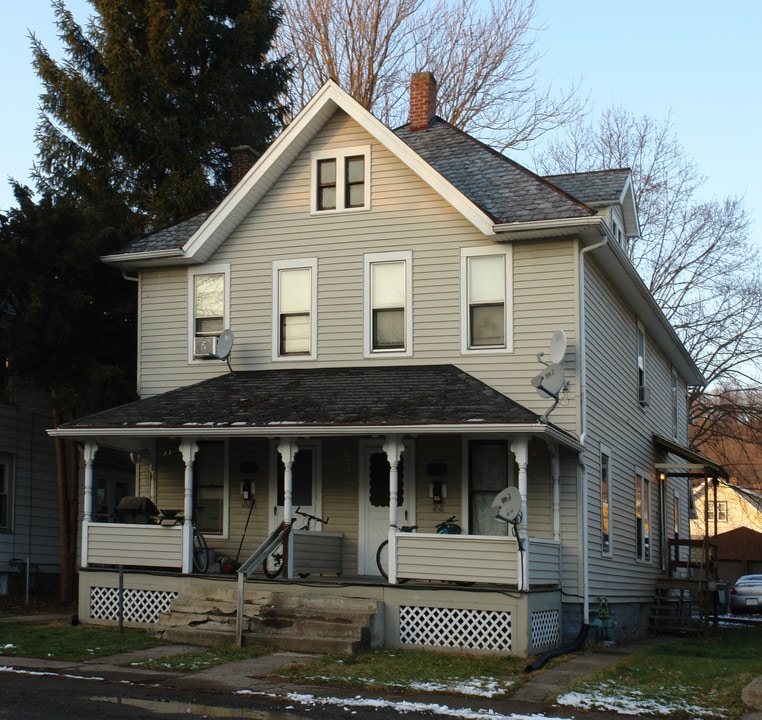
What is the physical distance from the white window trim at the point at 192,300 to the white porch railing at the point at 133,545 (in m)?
3.39

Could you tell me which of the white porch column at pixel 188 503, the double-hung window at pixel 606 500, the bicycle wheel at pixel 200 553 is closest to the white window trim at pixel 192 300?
the white porch column at pixel 188 503

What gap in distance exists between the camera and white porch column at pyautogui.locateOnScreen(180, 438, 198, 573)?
1584 centimetres

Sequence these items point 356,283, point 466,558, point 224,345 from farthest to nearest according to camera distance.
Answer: point 356,283
point 224,345
point 466,558

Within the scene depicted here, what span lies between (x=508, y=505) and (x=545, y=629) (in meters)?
2.16

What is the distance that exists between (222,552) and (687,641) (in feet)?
27.7

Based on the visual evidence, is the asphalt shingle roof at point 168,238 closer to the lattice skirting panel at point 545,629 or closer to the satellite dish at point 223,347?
the satellite dish at point 223,347

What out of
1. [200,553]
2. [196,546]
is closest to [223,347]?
[196,546]

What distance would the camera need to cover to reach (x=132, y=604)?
16078mm

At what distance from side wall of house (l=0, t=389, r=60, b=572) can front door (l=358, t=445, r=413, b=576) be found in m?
9.16

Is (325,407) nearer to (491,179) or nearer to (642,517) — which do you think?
(491,179)

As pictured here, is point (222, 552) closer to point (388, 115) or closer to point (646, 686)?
point (646, 686)

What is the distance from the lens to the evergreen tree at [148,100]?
78.8 ft

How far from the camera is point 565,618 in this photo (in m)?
15.8

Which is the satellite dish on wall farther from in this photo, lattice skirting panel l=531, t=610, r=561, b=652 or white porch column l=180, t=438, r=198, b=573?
lattice skirting panel l=531, t=610, r=561, b=652
